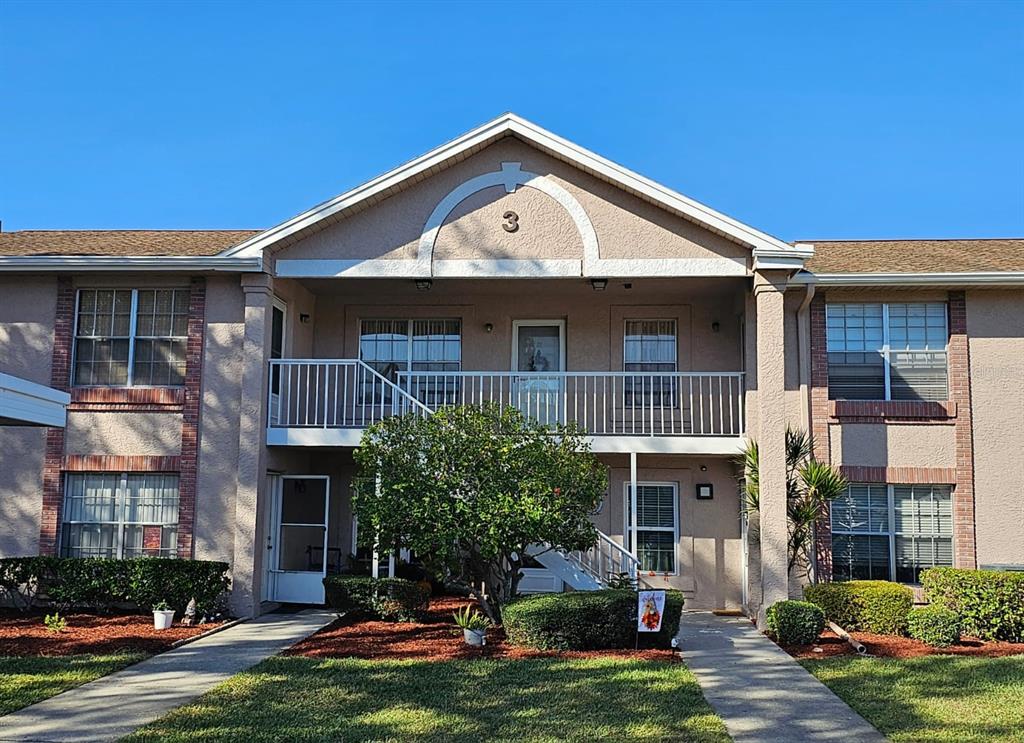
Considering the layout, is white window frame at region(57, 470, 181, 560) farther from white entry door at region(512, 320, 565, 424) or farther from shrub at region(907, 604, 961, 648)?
shrub at region(907, 604, 961, 648)

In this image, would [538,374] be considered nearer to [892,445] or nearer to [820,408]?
[820,408]

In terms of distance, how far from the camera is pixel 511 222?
593 inches

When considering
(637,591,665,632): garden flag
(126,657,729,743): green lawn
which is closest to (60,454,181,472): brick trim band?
(126,657,729,743): green lawn

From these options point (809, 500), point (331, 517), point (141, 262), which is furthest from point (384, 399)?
point (809, 500)

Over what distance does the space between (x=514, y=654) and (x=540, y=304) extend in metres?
7.24

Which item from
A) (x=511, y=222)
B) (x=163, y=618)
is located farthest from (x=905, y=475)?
(x=163, y=618)

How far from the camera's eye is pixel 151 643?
40.1ft

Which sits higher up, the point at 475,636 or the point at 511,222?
the point at 511,222

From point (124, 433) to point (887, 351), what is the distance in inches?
482

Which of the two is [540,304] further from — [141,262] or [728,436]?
[141,262]

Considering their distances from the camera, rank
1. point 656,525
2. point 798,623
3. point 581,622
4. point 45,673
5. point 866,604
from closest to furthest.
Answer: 1. point 45,673
2. point 581,622
3. point 798,623
4. point 866,604
5. point 656,525

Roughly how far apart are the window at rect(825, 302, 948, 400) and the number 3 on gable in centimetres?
519

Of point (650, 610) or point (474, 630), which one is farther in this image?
point (474, 630)

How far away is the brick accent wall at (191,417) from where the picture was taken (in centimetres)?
1514
